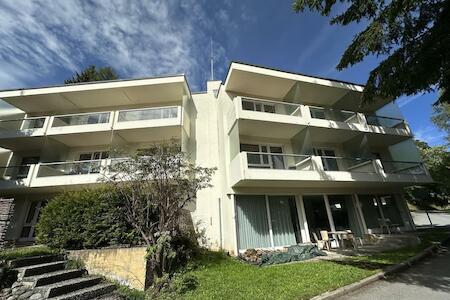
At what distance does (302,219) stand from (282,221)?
1.41 meters

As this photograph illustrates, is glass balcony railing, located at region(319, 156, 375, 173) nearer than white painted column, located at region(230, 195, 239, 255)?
No

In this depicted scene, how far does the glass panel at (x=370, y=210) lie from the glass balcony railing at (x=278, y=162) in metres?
5.50

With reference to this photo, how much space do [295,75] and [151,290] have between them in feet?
50.6

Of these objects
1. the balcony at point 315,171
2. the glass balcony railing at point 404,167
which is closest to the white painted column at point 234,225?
the balcony at point 315,171

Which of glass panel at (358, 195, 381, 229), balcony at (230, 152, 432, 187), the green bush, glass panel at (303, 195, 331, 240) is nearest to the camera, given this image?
the green bush

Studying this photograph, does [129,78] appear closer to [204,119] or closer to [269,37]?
[204,119]

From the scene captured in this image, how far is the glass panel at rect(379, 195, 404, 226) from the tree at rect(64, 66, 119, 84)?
1301 inches

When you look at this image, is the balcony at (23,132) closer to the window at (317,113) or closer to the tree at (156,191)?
the tree at (156,191)

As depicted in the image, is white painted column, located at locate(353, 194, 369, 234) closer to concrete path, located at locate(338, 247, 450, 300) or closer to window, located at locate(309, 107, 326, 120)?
window, located at locate(309, 107, 326, 120)

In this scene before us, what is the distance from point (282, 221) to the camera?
13.1 meters

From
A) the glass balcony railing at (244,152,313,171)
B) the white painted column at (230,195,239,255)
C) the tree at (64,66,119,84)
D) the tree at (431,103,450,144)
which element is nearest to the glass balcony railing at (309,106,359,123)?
the glass balcony railing at (244,152,313,171)

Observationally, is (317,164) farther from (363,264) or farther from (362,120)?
(362,120)

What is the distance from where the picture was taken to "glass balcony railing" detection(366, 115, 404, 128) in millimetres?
16473

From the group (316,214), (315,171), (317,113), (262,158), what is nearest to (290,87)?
(317,113)
